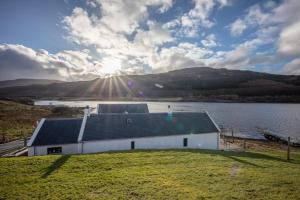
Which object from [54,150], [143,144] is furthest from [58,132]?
[143,144]

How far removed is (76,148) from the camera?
26.2 meters

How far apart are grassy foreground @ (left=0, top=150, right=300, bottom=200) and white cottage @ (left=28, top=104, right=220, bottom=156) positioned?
6343 mm

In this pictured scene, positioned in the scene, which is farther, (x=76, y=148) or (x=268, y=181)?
(x=76, y=148)

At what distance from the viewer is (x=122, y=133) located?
93.4 ft

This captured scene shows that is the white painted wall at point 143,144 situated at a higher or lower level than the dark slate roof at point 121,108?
lower

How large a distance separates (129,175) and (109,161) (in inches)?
166

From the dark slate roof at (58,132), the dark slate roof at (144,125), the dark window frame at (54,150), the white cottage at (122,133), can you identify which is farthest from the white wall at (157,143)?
the dark window frame at (54,150)

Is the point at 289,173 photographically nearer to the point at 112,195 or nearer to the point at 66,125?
the point at 112,195

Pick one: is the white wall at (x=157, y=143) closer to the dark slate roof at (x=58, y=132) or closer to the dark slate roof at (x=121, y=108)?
the dark slate roof at (x=58, y=132)

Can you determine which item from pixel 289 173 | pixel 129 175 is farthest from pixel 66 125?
pixel 289 173

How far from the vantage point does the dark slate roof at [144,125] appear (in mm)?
27922

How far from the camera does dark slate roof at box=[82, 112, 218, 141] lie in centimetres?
2792

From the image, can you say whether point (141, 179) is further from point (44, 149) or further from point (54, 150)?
point (44, 149)

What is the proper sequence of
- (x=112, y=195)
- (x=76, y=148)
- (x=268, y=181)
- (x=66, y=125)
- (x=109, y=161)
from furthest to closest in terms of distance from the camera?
(x=66, y=125)
(x=76, y=148)
(x=109, y=161)
(x=268, y=181)
(x=112, y=195)
